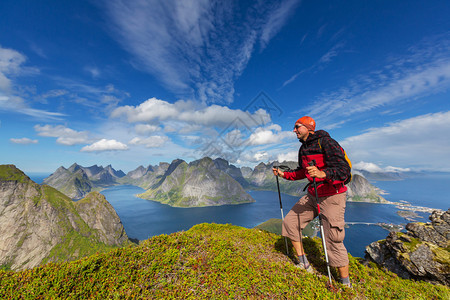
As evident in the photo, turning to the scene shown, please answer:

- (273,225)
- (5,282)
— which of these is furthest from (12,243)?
(5,282)

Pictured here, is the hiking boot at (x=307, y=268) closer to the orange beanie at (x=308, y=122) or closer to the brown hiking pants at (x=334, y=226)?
the brown hiking pants at (x=334, y=226)

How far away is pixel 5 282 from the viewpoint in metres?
4.31

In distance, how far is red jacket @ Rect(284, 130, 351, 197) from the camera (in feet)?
17.8

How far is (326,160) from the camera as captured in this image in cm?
574

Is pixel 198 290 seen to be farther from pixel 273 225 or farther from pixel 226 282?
pixel 273 225

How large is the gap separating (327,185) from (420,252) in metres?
8.35

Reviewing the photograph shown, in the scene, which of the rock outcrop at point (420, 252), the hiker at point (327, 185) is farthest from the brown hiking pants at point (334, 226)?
the rock outcrop at point (420, 252)

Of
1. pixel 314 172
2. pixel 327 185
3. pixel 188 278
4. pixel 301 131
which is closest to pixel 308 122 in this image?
pixel 301 131

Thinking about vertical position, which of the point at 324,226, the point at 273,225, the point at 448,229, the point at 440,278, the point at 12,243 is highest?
the point at 324,226

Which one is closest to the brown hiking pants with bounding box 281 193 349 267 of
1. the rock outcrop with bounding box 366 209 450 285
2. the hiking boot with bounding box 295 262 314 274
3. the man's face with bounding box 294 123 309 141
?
the hiking boot with bounding box 295 262 314 274

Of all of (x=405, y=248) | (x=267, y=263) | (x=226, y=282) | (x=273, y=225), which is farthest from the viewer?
(x=273, y=225)

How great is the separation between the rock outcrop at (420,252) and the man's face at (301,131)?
9.16m

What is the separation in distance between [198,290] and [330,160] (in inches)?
214

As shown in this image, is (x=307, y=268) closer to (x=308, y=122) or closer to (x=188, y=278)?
(x=188, y=278)
